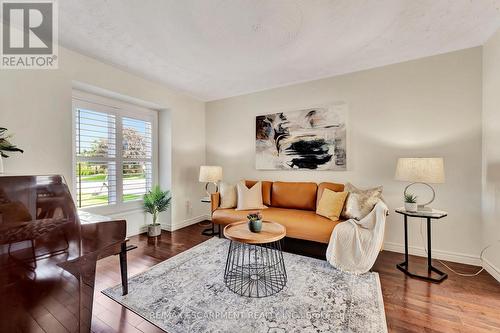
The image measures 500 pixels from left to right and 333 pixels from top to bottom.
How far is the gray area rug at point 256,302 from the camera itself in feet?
5.20

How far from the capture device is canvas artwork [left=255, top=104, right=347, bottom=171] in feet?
10.9

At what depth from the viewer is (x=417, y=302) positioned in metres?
1.87

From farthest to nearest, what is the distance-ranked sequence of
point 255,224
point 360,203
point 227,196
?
point 227,196 < point 360,203 < point 255,224

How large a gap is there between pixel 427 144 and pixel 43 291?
3772 millimetres

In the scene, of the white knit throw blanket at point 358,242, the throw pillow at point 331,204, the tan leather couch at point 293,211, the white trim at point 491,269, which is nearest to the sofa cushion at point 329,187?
the tan leather couch at point 293,211

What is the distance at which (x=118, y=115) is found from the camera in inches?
137

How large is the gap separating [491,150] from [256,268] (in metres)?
2.83

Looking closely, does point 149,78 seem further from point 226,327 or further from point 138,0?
point 226,327

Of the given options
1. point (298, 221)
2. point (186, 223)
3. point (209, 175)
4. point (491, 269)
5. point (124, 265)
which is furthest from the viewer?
point (186, 223)

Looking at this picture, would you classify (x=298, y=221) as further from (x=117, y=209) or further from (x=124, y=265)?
(x=117, y=209)

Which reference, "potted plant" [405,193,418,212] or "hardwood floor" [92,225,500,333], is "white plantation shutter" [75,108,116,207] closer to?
"hardwood floor" [92,225,500,333]

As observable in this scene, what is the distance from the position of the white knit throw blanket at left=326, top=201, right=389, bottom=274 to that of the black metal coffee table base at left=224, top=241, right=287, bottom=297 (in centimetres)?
63

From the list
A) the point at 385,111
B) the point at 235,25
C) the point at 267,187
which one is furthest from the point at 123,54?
the point at 385,111

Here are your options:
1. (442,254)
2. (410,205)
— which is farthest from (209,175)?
(442,254)
